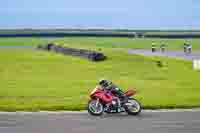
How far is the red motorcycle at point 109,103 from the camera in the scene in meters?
21.5

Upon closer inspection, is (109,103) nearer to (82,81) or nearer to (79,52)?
(82,81)

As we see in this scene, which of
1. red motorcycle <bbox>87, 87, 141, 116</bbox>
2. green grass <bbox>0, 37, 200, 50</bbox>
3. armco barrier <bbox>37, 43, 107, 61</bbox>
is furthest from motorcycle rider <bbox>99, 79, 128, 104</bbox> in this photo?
green grass <bbox>0, 37, 200, 50</bbox>

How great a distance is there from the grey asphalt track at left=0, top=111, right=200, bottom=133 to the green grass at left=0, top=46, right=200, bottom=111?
2051 millimetres

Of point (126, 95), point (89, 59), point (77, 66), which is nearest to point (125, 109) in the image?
point (126, 95)

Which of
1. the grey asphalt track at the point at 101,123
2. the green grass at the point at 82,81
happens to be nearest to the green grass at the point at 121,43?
the green grass at the point at 82,81

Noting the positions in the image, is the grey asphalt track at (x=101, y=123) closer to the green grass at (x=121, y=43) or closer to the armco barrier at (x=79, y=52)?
the armco barrier at (x=79, y=52)

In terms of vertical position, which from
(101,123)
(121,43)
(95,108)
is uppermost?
(121,43)

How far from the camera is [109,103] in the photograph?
2158 centimetres

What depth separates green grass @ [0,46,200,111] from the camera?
986 inches

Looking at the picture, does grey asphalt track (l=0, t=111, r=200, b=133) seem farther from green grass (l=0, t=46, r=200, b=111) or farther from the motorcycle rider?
green grass (l=0, t=46, r=200, b=111)

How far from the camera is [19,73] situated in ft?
133

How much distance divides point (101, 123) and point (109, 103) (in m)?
2.42

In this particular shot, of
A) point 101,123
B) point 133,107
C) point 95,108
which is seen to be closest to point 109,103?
point 95,108

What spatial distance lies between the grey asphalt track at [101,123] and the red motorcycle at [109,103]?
27 centimetres
